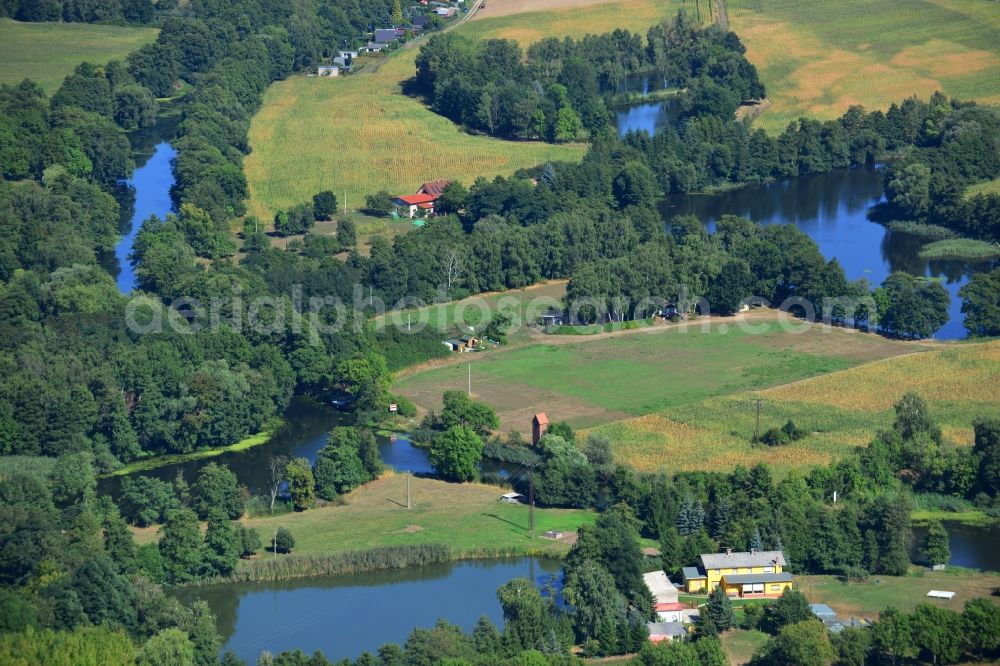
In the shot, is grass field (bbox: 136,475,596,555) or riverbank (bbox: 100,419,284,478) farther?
riverbank (bbox: 100,419,284,478)

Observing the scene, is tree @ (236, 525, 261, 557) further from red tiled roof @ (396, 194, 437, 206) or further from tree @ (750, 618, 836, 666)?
red tiled roof @ (396, 194, 437, 206)

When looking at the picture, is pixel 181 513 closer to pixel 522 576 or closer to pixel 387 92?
pixel 522 576

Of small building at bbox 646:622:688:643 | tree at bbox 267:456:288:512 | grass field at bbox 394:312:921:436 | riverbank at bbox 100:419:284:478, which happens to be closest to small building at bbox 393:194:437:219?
grass field at bbox 394:312:921:436

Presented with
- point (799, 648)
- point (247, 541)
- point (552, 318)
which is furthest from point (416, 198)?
point (799, 648)

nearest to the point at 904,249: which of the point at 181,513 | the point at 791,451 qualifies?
the point at 791,451

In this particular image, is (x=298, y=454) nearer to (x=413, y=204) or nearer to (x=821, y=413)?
(x=821, y=413)

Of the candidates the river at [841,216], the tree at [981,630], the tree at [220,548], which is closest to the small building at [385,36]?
the river at [841,216]
